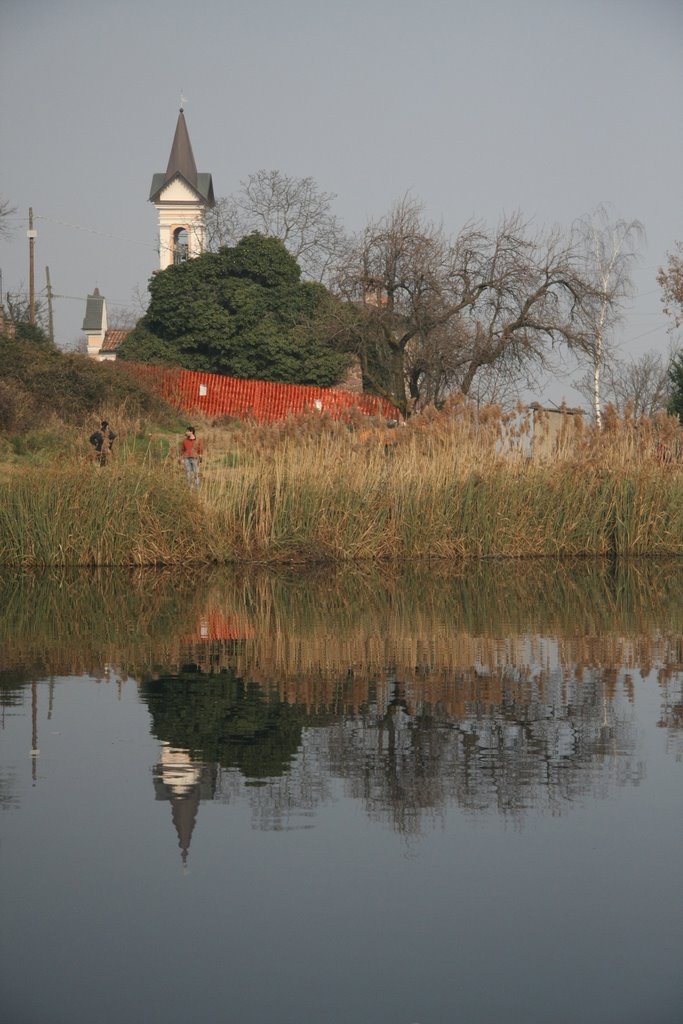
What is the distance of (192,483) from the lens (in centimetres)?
1767

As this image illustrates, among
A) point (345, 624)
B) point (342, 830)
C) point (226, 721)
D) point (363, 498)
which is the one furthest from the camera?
point (363, 498)

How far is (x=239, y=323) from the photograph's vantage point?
46188mm

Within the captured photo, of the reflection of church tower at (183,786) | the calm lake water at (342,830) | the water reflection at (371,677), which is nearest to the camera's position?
the calm lake water at (342,830)

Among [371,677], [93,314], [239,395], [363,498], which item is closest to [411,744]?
[371,677]

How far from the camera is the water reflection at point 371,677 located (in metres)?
6.14

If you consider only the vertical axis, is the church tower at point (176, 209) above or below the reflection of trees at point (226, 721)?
above

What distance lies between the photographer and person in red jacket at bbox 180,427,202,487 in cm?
1780

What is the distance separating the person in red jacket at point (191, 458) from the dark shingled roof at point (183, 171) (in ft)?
169

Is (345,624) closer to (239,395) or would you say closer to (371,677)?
(371,677)

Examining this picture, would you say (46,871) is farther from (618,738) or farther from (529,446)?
(529,446)

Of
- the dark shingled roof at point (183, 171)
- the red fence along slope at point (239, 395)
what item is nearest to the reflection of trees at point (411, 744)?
the red fence along slope at point (239, 395)

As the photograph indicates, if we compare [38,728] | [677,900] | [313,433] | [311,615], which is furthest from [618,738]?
[313,433]

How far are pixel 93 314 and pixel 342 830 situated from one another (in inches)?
3382

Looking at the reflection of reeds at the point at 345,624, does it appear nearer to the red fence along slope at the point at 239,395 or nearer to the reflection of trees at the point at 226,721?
the reflection of trees at the point at 226,721
